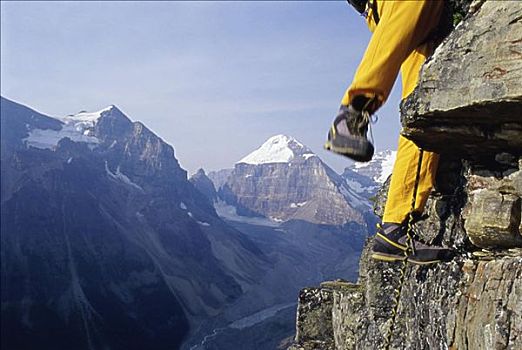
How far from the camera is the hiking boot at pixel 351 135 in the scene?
195 inches

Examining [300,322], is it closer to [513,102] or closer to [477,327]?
[477,327]

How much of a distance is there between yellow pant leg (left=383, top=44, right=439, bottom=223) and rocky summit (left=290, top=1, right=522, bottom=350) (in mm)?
265

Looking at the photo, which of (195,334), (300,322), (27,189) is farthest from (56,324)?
(300,322)

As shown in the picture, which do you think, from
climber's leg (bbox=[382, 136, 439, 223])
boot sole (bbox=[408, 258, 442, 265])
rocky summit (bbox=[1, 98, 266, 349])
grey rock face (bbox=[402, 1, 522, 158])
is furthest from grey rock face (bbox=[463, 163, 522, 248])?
rocky summit (bbox=[1, 98, 266, 349])

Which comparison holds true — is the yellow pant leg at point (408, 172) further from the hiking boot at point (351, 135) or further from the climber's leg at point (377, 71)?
the hiking boot at point (351, 135)

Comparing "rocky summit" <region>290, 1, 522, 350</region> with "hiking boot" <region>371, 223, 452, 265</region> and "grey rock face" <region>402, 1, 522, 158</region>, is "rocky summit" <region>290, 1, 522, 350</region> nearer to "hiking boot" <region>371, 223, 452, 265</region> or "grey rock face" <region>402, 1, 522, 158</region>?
"grey rock face" <region>402, 1, 522, 158</region>

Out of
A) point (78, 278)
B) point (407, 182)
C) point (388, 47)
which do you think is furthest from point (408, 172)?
point (78, 278)

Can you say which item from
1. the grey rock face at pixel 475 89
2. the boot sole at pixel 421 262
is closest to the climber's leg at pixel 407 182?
the grey rock face at pixel 475 89

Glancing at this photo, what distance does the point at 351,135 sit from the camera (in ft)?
16.6

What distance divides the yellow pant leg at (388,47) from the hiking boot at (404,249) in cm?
180

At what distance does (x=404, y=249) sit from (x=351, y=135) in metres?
1.89

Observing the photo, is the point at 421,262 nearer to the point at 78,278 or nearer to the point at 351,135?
the point at 351,135

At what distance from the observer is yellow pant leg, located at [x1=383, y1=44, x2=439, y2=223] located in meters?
6.06

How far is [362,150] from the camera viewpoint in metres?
4.93
